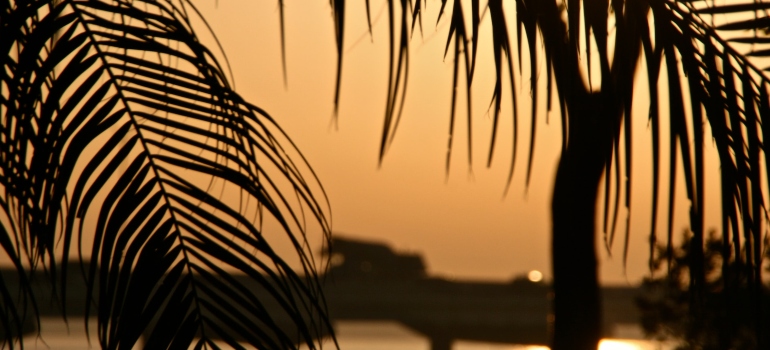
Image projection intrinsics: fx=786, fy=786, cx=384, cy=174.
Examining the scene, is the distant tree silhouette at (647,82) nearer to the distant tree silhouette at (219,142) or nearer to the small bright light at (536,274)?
the distant tree silhouette at (219,142)

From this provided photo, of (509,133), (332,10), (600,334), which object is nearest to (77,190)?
(332,10)

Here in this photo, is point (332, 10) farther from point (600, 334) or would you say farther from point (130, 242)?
point (600, 334)

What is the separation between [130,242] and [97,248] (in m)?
0.05

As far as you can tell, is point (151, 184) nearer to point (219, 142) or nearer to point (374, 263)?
point (219, 142)

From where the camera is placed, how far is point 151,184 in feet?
3.98

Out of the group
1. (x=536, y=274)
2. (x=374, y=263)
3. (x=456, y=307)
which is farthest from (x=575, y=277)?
(x=374, y=263)

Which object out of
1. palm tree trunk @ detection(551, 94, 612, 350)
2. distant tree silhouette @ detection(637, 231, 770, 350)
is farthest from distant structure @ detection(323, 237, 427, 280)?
palm tree trunk @ detection(551, 94, 612, 350)

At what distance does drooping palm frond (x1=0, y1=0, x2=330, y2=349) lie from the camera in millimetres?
1160

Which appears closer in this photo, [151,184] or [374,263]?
[151,184]

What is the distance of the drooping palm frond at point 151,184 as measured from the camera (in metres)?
1.16

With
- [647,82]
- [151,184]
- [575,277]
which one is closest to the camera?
[647,82]

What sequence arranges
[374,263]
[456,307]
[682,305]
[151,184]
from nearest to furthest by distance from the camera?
[151,184], [682,305], [456,307], [374,263]

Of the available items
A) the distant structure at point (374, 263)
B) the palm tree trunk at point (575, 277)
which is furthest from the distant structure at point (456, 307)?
the palm tree trunk at point (575, 277)

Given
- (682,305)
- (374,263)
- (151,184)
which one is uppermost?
(151,184)
